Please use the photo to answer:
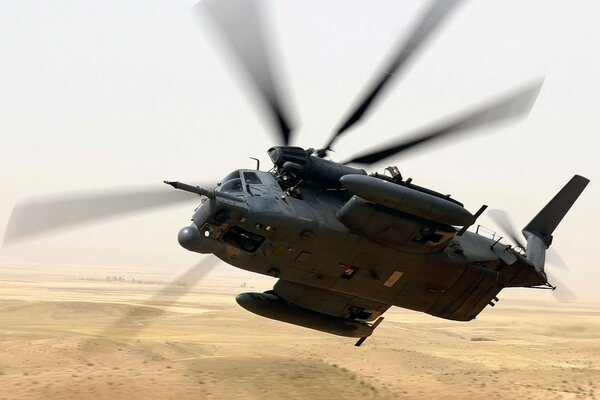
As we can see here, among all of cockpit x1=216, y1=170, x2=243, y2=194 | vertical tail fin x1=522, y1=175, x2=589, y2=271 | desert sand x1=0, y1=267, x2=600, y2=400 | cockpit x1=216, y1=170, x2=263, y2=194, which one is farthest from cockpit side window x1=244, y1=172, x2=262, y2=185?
vertical tail fin x1=522, y1=175, x2=589, y2=271

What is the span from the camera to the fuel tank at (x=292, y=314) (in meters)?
16.5

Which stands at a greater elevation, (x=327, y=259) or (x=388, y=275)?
(x=327, y=259)

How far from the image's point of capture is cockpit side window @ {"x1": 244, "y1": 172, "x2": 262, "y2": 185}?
1437cm

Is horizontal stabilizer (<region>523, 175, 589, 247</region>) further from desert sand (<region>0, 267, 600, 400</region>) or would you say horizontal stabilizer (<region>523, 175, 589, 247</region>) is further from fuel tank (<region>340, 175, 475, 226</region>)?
desert sand (<region>0, 267, 600, 400</region>)

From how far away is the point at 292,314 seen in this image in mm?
16734

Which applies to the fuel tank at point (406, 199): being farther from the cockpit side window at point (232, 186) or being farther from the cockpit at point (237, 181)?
the cockpit side window at point (232, 186)

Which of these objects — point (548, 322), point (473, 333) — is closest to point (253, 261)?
point (473, 333)

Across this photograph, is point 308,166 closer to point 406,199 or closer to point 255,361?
point 406,199

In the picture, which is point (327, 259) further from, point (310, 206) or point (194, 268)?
point (194, 268)

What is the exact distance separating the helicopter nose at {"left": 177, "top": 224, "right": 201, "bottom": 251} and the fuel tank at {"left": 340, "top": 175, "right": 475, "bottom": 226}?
3602 millimetres

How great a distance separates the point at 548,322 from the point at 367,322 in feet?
285

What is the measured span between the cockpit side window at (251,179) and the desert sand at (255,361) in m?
3.62

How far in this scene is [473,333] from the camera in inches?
2980

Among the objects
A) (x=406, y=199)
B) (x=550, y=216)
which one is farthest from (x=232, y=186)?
(x=550, y=216)
